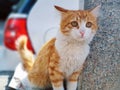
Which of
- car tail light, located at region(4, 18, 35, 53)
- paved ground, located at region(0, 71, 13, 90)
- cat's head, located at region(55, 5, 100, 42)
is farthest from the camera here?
car tail light, located at region(4, 18, 35, 53)

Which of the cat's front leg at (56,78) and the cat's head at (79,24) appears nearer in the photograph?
the cat's head at (79,24)

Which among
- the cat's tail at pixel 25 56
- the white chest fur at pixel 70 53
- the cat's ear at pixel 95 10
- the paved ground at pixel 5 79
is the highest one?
the cat's ear at pixel 95 10

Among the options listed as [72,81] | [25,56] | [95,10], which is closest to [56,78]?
[72,81]

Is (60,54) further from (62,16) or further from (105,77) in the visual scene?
(105,77)

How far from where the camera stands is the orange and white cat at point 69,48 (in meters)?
2.21

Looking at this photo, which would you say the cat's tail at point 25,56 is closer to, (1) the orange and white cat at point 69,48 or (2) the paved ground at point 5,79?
(2) the paved ground at point 5,79

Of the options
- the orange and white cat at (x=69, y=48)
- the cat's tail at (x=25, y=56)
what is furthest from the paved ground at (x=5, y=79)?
the orange and white cat at (x=69, y=48)

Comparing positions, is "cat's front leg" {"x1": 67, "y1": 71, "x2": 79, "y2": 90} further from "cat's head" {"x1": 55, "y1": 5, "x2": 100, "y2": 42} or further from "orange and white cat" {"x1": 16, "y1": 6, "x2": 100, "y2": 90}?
"cat's head" {"x1": 55, "y1": 5, "x2": 100, "y2": 42}

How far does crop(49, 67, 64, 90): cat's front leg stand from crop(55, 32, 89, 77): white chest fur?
1.5 inches

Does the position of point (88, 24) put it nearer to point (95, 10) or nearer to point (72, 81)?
point (95, 10)

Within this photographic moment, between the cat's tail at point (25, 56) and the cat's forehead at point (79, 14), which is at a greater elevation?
the cat's forehead at point (79, 14)

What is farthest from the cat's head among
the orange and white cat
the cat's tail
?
the cat's tail

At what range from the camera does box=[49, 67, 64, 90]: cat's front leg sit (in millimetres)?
2307

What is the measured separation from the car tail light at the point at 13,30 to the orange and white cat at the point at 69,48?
0.92 meters
